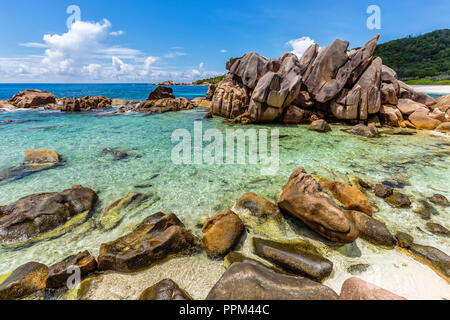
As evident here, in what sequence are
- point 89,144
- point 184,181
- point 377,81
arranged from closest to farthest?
point 184,181
point 89,144
point 377,81

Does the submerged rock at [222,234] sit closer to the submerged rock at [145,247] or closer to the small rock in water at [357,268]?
the submerged rock at [145,247]

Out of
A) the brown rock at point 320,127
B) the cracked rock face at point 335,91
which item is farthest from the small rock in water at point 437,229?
the cracked rock face at point 335,91

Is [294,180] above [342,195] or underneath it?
above

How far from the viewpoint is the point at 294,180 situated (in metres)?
7.04

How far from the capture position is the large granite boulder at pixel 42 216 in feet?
19.3

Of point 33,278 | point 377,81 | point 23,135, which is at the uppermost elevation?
point 377,81

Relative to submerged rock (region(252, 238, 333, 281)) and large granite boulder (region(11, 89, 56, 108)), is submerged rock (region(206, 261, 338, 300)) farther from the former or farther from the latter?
large granite boulder (region(11, 89, 56, 108))

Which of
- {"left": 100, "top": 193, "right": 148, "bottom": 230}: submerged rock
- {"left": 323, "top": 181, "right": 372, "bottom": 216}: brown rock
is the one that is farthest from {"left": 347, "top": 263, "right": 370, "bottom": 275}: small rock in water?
{"left": 100, "top": 193, "right": 148, "bottom": 230}: submerged rock

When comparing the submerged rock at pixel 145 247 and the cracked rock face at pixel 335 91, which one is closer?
the submerged rock at pixel 145 247

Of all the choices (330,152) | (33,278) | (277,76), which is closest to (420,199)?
(330,152)

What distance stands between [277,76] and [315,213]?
19515mm

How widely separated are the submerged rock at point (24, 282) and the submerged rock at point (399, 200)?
10912mm

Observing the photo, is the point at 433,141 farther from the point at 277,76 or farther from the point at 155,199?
the point at 155,199

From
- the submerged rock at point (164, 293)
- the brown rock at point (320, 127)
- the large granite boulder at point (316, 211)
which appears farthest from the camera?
the brown rock at point (320, 127)
